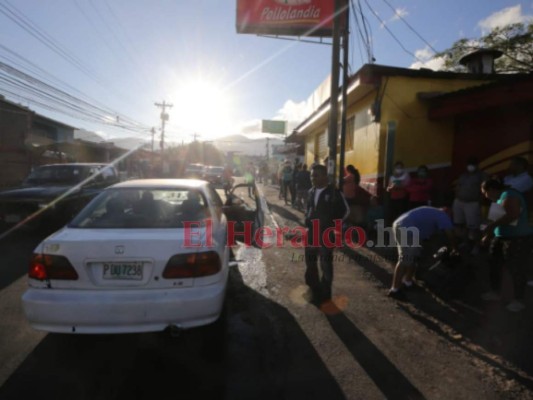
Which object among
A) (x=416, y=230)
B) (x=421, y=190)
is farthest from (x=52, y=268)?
(x=421, y=190)

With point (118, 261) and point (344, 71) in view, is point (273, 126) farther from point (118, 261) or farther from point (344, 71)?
point (118, 261)

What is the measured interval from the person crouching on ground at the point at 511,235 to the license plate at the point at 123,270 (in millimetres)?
3649

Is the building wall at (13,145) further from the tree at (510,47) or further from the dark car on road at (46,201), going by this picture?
the tree at (510,47)

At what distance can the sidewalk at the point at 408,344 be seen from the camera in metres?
2.60

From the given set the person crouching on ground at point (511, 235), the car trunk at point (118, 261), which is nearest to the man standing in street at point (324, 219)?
the person crouching on ground at point (511, 235)

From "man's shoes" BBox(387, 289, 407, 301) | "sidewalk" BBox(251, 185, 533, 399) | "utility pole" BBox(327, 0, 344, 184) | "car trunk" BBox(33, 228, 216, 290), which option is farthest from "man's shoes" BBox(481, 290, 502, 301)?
"car trunk" BBox(33, 228, 216, 290)

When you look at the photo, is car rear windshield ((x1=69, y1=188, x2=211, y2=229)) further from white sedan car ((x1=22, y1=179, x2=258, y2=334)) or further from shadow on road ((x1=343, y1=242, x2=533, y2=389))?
shadow on road ((x1=343, y1=242, x2=533, y2=389))

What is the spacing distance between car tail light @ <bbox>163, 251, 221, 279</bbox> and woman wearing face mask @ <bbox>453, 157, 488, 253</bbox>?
5.14 metres

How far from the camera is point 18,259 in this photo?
5.64 metres

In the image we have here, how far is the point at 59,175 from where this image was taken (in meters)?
8.27

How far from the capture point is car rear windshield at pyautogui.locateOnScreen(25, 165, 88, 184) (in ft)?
26.7

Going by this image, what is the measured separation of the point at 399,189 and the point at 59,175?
7.76 meters

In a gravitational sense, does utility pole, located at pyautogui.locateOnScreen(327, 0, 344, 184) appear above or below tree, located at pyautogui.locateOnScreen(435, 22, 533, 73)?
below

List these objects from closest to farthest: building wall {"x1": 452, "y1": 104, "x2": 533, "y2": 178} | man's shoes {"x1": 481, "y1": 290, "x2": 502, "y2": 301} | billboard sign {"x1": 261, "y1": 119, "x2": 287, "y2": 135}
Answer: man's shoes {"x1": 481, "y1": 290, "x2": 502, "y2": 301}
building wall {"x1": 452, "y1": 104, "x2": 533, "y2": 178}
billboard sign {"x1": 261, "y1": 119, "x2": 287, "y2": 135}
